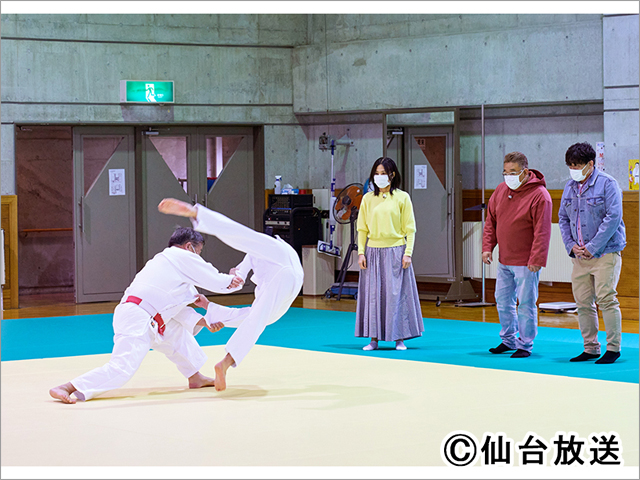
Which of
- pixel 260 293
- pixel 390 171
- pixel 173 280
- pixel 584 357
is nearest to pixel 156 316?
pixel 173 280

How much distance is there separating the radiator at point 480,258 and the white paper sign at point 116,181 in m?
4.10

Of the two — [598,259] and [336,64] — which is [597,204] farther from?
[336,64]

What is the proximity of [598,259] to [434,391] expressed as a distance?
1.64 m

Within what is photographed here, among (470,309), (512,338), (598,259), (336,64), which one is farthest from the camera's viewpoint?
(336,64)

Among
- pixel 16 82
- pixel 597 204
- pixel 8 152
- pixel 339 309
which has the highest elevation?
pixel 16 82

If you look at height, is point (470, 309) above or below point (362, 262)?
below

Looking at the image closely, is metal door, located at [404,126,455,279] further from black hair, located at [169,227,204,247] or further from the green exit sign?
black hair, located at [169,227,204,247]

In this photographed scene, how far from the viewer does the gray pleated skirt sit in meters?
6.73

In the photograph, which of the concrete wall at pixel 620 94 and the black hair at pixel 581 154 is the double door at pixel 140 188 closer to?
the concrete wall at pixel 620 94

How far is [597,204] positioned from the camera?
5.85m

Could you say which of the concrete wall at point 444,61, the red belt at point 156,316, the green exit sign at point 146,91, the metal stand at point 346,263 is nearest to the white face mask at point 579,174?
the red belt at point 156,316

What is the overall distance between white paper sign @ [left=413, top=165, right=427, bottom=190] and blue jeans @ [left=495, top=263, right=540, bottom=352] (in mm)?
3899

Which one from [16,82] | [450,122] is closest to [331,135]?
[450,122]

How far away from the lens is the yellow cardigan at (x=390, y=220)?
671 cm
